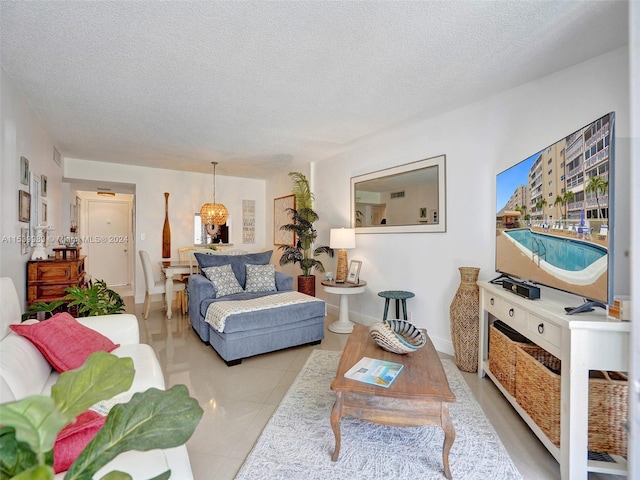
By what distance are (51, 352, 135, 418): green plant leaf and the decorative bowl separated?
1750 millimetres

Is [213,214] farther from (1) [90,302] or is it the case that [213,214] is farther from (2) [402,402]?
(2) [402,402]

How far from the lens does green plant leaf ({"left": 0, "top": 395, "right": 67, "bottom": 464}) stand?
0.35m

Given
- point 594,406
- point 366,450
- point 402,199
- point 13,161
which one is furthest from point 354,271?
point 13,161

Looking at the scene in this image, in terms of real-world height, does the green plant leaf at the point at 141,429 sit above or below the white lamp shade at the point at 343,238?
below

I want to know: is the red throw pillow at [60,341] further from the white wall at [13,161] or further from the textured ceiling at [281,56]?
the textured ceiling at [281,56]

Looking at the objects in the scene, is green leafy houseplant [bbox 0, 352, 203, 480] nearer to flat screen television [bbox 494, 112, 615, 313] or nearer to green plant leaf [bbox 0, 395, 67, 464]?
green plant leaf [bbox 0, 395, 67, 464]

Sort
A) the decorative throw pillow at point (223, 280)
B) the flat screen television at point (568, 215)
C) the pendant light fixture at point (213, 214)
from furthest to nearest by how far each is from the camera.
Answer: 1. the pendant light fixture at point (213, 214)
2. the decorative throw pillow at point (223, 280)
3. the flat screen television at point (568, 215)

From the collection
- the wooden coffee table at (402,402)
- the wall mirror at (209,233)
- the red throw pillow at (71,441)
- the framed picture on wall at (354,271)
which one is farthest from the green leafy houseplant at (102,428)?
the wall mirror at (209,233)

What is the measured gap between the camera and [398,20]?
1733 millimetres

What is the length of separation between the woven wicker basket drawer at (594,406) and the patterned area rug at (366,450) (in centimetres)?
28

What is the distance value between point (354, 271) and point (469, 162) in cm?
→ 179

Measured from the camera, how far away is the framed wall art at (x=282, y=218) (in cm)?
563

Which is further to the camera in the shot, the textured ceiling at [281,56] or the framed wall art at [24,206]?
the framed wall art at [24,206]

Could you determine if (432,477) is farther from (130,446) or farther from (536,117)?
(536,117)
